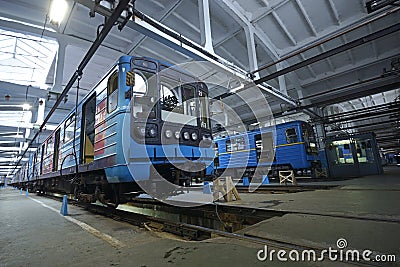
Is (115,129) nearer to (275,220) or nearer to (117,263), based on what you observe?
(117,263)

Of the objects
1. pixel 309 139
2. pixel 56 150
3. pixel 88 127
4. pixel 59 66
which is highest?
pixel 59 66

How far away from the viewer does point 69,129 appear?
587 centimetres

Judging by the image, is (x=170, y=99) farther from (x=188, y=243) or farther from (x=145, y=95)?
(x=188, y=243)

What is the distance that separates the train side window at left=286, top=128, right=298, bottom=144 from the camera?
9759 mm

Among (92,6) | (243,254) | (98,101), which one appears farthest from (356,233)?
(92,6)

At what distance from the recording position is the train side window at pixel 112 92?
3566 millimetres

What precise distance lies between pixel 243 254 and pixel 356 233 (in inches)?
44.3

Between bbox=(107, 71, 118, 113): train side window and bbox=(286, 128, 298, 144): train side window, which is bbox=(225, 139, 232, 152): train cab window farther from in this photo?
bbox=(107, 71, 118, 113): train side window

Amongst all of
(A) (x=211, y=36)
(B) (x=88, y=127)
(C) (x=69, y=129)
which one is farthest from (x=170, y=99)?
(A) (x=211, y=36)

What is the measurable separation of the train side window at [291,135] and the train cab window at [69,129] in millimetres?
8603

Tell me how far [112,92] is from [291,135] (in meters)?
8.46

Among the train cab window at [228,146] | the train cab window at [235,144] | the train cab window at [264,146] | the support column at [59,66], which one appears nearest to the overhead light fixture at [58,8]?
the support column at [59,66]

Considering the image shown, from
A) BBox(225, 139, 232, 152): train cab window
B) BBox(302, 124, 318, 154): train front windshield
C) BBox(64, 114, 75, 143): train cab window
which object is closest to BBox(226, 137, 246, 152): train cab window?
BBox(225, 139, 232, 152): train cab window

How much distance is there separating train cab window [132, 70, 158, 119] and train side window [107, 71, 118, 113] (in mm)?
358
